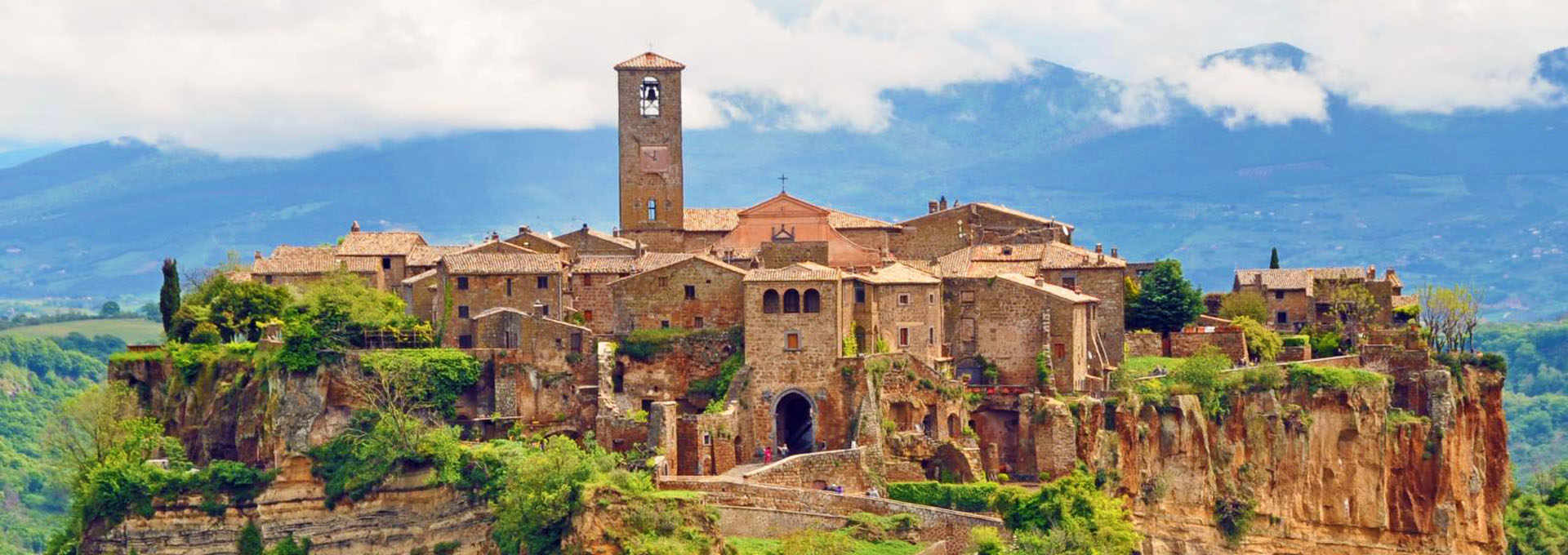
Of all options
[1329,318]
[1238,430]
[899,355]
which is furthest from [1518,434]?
[899,355]

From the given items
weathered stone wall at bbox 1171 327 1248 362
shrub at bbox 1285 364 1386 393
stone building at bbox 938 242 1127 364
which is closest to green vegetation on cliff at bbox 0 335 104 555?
stone building at bbox 938 242 1127 364

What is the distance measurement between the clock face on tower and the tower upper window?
1.39 metres

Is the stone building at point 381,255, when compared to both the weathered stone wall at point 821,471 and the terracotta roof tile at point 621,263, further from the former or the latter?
the weathered stone wall at point 821,471

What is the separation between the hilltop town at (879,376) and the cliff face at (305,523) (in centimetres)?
34

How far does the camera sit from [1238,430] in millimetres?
84875

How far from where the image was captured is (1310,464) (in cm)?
8788

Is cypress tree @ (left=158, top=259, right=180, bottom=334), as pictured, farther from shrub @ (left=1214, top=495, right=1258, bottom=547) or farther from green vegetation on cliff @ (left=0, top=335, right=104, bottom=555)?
shrub @ (left=1214, top=495, right=1258, bottom=547)

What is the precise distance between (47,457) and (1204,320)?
48902 mm

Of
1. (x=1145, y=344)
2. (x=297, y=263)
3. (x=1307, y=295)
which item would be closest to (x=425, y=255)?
(x=297, y=263)

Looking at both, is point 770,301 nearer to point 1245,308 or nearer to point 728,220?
point 728,220

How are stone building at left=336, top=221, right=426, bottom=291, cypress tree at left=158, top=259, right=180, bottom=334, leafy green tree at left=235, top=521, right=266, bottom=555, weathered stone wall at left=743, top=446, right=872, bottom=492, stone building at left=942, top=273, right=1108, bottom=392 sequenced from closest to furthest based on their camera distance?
weathered stone wall at left=743, top=446, right=872, bottom=492 → leafy green tree at left=235, top=521, right=266, bottom=555 → stone building at left=942, top=273, right=1108, bottom=392 → cypress tree at left=158, top=259, right=180, bottom=334 → stone building at left=336, top=221, right=426, bottom=291

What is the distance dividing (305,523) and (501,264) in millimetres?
11189

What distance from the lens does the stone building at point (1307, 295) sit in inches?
3797

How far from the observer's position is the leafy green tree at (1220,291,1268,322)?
94750 millimetres
